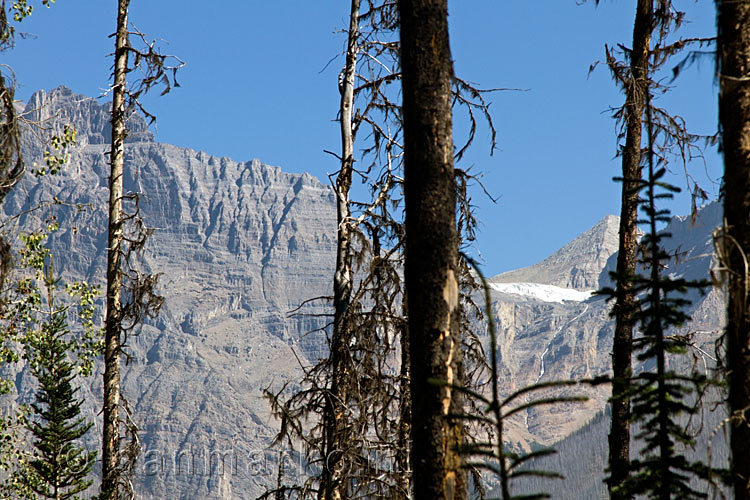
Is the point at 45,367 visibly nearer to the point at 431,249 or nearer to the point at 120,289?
the point at 120,289

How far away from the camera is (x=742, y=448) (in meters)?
4.23

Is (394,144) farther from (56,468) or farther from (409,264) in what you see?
(56,468)

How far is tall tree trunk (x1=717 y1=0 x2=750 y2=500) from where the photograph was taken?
4.20m

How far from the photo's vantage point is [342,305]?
27.3 feet

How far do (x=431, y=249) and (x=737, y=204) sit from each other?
62.2 inches

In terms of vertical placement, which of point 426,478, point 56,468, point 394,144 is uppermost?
point 394,144

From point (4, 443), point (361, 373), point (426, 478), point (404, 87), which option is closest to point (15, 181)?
point (361, 373)

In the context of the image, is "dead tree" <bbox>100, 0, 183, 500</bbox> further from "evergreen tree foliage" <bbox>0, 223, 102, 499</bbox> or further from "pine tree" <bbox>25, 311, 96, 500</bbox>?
"pine tree" <bbox>25, 311, 96, 500</bbox>

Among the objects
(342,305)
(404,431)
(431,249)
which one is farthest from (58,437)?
(431,249)

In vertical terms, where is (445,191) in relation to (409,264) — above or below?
above

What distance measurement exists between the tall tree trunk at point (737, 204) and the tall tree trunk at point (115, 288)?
8.49 meters

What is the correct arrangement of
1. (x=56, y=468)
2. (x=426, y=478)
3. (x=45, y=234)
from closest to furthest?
(x=426, y=478) → (x=45, y=234) → (x=56, y=468)

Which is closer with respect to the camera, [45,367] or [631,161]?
[631,161]

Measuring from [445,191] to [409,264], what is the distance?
41cm
